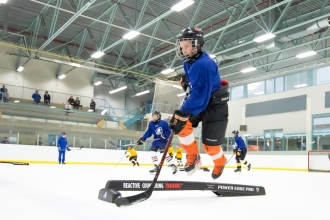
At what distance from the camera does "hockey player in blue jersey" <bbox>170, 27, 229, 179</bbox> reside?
7.22 ft

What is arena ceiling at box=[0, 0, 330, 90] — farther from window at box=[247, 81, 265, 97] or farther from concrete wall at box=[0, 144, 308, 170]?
concrete wall at box=[0, 144, 308, 170]

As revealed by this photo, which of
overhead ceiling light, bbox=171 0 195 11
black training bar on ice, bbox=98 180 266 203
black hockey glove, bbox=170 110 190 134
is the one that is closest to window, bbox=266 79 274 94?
overhead ceiling light, bbox=171 0 195 11

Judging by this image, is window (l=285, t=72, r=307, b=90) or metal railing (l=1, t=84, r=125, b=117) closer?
metal railing (l=1, t=84, r=125, b=117)

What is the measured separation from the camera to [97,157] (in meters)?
11.8

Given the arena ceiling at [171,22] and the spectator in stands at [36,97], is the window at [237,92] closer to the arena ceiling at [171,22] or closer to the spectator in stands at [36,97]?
the arena ceiling at [171,22]

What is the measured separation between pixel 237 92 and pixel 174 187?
18.5 meters

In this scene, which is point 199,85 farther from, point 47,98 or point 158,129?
point 47,98

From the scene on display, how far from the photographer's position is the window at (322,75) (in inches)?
608

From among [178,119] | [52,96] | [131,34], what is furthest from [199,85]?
[52,96]

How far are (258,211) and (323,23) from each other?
10.4m

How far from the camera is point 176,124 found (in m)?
2.13

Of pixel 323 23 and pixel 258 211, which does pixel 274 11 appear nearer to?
pixel 323 23

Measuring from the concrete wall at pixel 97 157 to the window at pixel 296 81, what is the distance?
18.3 ft

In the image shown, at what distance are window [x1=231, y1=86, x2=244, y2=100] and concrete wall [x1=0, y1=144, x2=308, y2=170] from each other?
7106 mm
